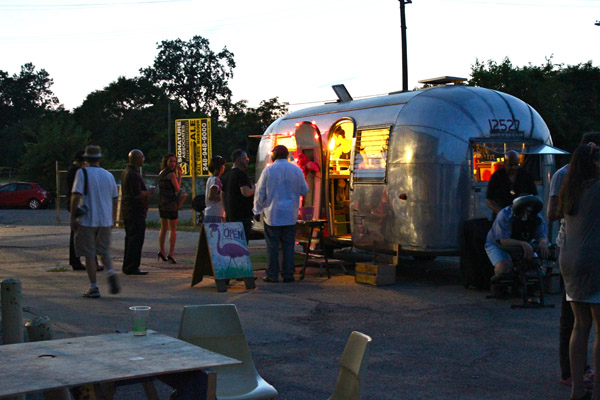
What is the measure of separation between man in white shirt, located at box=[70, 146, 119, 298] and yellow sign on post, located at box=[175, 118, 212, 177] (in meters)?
13.9

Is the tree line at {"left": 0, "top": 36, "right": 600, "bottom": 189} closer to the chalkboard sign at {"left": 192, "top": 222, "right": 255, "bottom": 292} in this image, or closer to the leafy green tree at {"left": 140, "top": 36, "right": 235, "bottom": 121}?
the leafy green tree at {"left": 140, "top": 36, "right": 235, "bottom": 121}

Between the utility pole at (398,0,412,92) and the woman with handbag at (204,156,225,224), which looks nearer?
the woman with handbag at (204,156,225,224)

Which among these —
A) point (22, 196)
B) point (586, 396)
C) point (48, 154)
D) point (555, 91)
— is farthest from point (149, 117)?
point (586, 396)

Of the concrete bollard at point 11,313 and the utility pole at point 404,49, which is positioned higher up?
the utility pole at point 404,49

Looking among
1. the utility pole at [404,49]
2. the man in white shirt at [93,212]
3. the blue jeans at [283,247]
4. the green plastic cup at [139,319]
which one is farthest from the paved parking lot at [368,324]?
the utility pole at [404,49]

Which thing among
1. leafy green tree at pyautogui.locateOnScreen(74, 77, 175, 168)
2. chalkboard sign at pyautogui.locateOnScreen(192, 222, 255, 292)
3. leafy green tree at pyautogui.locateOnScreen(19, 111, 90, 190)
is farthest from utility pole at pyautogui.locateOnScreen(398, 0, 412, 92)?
leafy green tree at pyautogui.locateOnScreen(74, 77, 175, 168)

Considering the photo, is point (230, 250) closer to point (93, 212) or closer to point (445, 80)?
point (93, 212)

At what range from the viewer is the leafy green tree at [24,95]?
312 ft

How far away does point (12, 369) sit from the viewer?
3.31 metres

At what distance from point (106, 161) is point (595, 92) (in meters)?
31.2

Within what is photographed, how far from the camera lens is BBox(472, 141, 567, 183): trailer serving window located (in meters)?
10.5

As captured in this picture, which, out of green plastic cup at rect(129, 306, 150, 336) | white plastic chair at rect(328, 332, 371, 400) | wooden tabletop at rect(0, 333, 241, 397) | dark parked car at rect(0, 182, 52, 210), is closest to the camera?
wooden tabletop at rect(0, 333, 241, 397)

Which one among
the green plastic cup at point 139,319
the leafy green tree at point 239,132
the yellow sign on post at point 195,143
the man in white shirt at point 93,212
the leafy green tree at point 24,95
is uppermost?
the leafy green tree at point 24,95

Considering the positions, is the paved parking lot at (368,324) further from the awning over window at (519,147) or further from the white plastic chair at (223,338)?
the awning over window at (519,147)
